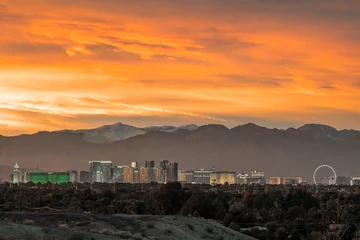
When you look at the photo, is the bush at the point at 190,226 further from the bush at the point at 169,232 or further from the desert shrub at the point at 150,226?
the desert shrub at the point at 150,226

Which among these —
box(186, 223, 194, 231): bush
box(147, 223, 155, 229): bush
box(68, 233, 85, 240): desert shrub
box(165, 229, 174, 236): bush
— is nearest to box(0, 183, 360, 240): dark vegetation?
box(186, 223, 194, 231): bush

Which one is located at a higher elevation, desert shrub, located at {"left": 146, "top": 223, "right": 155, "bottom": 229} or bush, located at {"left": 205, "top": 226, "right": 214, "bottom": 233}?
desert shrub, located at {"left": 146, "top": 223, "right": 155, "bottom": 229}

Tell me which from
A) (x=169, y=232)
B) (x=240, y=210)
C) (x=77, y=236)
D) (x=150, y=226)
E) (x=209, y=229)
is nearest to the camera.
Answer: (x=77, y=236)

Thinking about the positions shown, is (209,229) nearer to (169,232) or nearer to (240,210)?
(169,232)

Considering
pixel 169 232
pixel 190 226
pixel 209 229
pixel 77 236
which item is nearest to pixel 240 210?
pixel 209 229

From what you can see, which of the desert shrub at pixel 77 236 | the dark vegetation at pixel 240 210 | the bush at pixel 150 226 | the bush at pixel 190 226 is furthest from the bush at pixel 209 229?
the desert shrub at pixel 77 236

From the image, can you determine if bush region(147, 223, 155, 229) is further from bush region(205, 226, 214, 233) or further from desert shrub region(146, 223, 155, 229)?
bush region(205, 226, 214, 233)

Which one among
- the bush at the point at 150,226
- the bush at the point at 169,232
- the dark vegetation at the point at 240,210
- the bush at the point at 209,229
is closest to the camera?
the bush at the point at 169,232

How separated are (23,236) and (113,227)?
39.3 ft

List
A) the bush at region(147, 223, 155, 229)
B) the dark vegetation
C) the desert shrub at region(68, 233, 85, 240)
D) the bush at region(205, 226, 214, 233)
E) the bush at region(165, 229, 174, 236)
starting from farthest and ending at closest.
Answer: the dark vegetation < the bush at region(205, 226, 214, 233) < the bush at region(147, 223, 155, 229) < the bush at region(165, 229, 174, 236) < the desert shrub at region(68, 233, 85, 240)

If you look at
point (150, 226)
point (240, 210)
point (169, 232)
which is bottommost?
point (169, 232)

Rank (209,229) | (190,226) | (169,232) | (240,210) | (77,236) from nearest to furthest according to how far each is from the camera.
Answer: (77,236)
(169,232)
(190,226)
(209,229)
(240,210)

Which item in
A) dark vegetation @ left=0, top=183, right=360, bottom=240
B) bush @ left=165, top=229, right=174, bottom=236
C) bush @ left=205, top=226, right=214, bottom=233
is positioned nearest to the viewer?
bush @ left=165, top=229, right=174, bottom=236

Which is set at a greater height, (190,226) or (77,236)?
(190,226)
